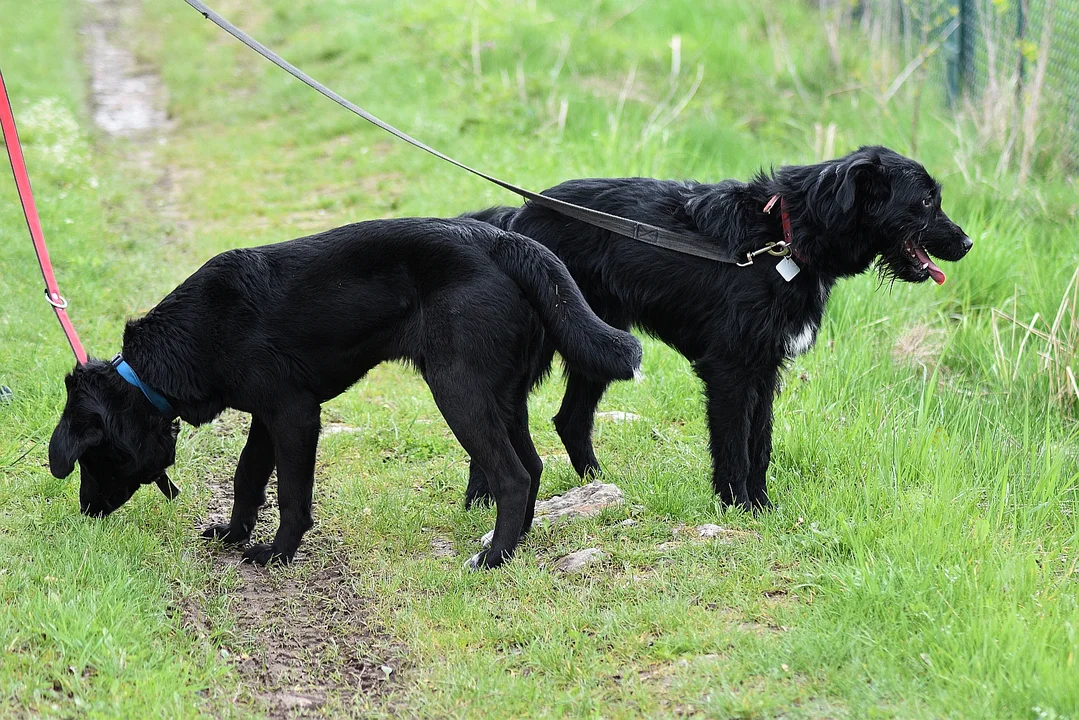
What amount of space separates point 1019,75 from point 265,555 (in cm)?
633

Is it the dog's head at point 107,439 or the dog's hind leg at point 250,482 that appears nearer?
the dog's head at point 107,439

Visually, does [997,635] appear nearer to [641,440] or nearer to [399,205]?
[641,440]

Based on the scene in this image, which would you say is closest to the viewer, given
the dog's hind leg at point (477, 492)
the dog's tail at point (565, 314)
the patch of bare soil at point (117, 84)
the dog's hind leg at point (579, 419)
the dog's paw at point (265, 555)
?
the dog's tail at point (565, 314)

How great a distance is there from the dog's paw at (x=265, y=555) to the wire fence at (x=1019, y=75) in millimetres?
5746

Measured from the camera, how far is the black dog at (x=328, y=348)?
362 cm

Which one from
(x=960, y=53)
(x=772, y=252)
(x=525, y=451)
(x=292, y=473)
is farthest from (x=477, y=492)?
(x=960, y=53)

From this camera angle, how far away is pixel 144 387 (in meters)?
3.79

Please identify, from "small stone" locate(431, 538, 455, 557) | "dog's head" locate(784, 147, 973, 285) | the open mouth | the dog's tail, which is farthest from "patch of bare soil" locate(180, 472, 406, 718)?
the open mouth

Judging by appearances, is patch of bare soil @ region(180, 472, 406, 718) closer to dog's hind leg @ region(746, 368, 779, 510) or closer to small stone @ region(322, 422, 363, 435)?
small stone @ region(322, 422, 363, 435)

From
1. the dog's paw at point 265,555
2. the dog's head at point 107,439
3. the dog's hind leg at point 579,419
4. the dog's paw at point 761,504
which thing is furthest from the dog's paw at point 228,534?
the dog's paw at point 761,504

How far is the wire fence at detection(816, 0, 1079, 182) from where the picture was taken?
7.32 meters

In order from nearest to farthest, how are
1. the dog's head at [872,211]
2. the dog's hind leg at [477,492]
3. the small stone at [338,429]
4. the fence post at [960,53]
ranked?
the dog's head at [872,211], the dog's hind leg at [477,492], the small stone at [338,429], the fence post at [960,53]

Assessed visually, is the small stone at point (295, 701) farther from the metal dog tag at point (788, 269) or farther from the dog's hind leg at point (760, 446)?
the metal dog tag at point (788, 269)

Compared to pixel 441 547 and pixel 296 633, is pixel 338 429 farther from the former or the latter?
pixel 296 633
